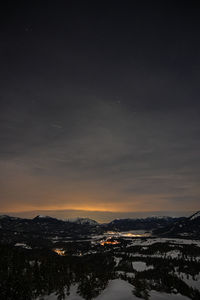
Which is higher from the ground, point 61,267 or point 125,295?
point 125,295

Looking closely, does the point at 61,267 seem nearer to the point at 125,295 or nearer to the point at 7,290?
the point at 7,290

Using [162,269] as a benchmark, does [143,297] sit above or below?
above

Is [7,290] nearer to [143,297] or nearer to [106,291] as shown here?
[106,291]

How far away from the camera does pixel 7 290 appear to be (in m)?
45.7

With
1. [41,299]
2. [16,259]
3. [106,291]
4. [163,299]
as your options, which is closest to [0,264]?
[16,259]

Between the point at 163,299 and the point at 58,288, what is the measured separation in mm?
25223

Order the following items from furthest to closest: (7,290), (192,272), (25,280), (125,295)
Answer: (192,272) < (25,280) < (7,290) < (125,295)

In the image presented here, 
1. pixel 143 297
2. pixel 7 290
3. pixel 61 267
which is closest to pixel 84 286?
pixel 143 297

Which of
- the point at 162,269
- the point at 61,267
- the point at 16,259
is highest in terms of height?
the point at 16,259

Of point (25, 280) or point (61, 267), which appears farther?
point (61, 267)

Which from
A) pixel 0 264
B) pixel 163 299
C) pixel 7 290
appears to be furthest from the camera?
pixel 0 264

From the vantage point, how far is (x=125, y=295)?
4259 cm

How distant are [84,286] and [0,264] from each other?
34.8 m

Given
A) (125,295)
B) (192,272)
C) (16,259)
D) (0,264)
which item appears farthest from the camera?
(192,272)
